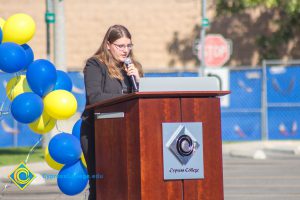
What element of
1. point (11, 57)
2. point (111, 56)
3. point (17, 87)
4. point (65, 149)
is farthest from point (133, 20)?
point (111, 56)

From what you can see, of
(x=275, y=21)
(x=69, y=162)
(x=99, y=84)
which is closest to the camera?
(x=99, y=84)

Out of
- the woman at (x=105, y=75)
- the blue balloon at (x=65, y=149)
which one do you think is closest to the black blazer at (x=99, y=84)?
the woman at (x=105, y=75)

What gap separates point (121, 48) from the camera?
22.5 ft

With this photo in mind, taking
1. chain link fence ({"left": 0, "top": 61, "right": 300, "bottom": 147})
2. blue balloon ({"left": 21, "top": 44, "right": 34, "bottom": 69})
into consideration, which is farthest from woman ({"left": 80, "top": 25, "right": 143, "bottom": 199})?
chain link fence ({"left": 0, "top": 61, "right": 300, "bottom": 147})

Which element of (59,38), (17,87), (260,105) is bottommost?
(17,87)

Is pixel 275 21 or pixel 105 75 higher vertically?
pixel 275 21

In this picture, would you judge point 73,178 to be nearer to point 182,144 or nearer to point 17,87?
point 17,87

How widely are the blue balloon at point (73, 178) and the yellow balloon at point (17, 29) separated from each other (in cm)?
191

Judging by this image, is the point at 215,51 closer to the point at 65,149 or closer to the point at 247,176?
A: the point at 247,176

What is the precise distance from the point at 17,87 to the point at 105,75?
313 centimetres

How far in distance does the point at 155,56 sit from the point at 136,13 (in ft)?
5.19

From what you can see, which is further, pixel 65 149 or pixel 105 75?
pixel 65 149

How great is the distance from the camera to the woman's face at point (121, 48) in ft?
22.4

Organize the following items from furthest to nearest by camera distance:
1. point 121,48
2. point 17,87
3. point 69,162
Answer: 1. point 17,87
2. point 69,162
3. point 121,48
